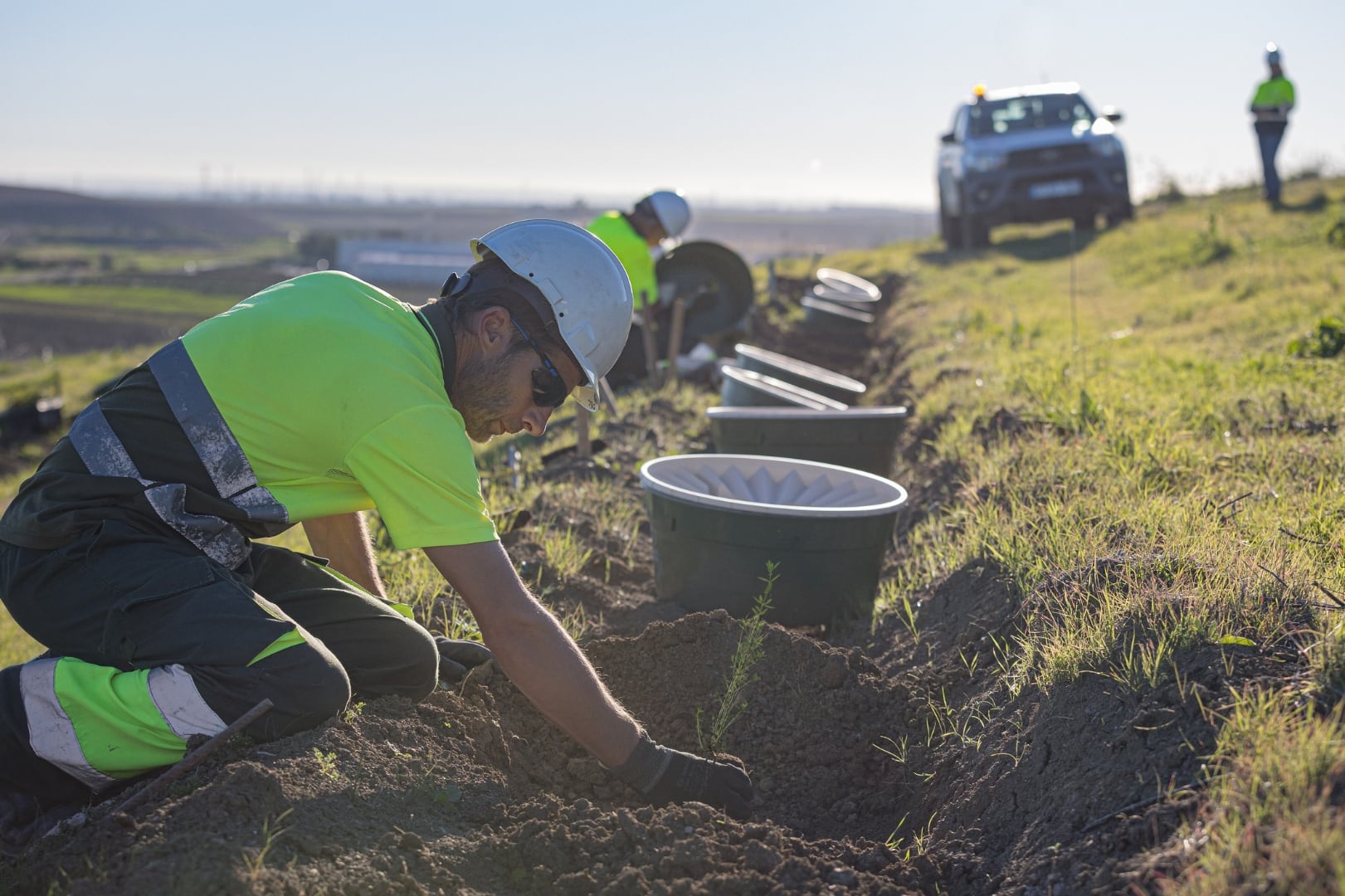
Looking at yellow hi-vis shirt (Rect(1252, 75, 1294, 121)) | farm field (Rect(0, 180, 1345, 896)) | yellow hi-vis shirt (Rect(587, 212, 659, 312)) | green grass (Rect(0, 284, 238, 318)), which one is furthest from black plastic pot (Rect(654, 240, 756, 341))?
green grass (Rect(0, 284, 238, 318))

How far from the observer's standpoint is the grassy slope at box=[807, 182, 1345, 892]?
196 cm

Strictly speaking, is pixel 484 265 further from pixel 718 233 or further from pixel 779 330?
pixel 718 233

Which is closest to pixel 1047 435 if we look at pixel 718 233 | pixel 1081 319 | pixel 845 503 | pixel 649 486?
pixel 845 503

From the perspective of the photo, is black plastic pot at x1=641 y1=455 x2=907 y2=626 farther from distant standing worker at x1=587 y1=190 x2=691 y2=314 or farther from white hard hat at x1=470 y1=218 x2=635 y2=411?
distant standing worker at x1=587 y1=190 x2=691 y2=314

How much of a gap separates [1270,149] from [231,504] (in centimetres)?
1439

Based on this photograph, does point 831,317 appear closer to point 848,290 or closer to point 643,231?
point 848,290

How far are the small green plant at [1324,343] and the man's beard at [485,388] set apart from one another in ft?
15.7

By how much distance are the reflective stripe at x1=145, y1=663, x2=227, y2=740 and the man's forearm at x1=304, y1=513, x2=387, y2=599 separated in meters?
0.84

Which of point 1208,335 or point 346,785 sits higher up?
point 1208,335

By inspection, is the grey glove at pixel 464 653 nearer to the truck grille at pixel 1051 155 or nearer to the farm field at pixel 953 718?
the farm field at pixel 953 718

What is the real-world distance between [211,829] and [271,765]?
0.27 metres

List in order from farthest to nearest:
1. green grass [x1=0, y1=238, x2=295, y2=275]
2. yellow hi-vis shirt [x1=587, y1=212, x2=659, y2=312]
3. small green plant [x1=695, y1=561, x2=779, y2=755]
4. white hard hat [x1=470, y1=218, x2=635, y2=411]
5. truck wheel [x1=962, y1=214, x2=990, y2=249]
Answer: green grass [x1=0, y1=238, x2=295, y2=275] → truck wheel [x1=962, y1=214, x2=990, y2=249] → yellow hi-vis shirt [x1=587, y1=212, x2=659, y2=312] → small green plant [x1=695, y1=561, x2=779, y2=755] → white hard hat [x1=470, y1=218, x2=635, y2=411]

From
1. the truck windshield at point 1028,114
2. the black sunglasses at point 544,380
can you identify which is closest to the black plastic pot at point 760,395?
the black sunglasses at point 544,380

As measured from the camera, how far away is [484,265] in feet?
9.06
